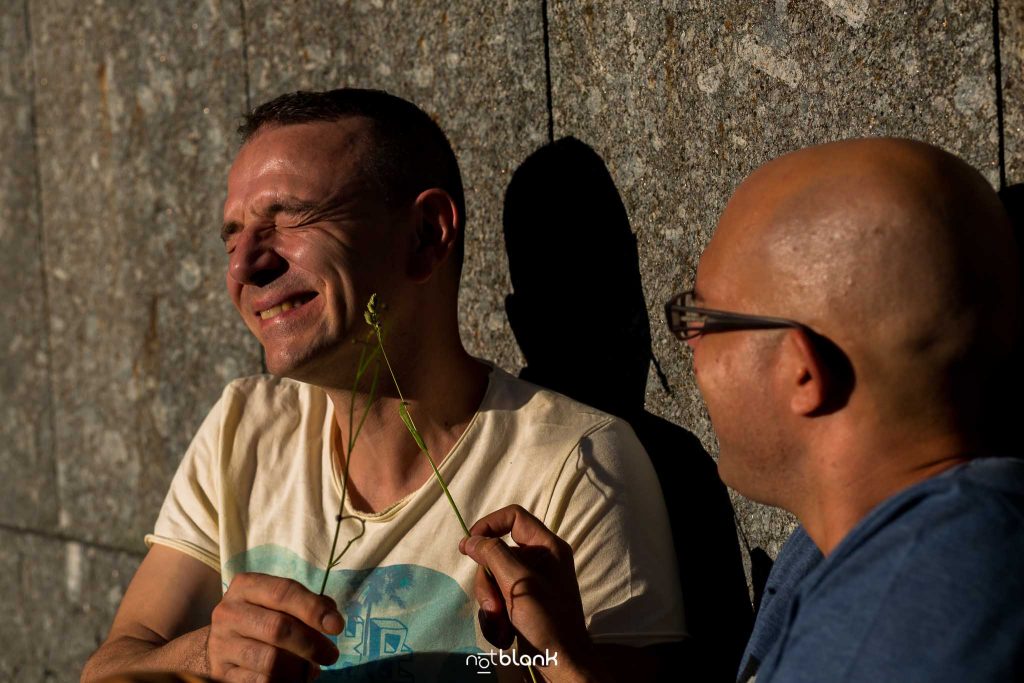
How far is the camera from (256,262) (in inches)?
104

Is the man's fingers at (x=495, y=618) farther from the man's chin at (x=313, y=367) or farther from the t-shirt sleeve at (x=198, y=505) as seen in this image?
the t-shirt sleeve at (x=198, y=505)

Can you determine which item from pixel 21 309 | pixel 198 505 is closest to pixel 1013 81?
pixel 198 505

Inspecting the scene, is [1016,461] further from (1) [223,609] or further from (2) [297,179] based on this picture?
(2) [297,179]

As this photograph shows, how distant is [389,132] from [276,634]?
1.29 m

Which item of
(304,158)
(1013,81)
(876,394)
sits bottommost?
(876,394)

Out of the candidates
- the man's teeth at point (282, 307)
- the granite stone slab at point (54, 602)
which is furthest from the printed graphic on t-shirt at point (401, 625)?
the granite stone slab at point (54, 602)

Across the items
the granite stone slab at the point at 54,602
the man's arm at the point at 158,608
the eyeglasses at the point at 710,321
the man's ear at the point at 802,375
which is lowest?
the granite stone slab at the point at 54,602

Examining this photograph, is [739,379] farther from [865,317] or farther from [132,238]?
[132,238]

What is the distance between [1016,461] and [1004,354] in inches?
7.6

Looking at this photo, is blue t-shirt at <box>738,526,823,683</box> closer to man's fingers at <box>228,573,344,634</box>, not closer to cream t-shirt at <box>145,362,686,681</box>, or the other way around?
cream t-shirt at <box>145,362,686,681</box>

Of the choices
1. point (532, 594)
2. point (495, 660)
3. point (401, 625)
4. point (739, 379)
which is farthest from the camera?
point (401, 625)

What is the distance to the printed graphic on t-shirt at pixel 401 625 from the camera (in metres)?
2.44

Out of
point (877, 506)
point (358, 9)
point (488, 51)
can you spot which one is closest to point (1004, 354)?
point (877, 506)

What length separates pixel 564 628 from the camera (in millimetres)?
2033
